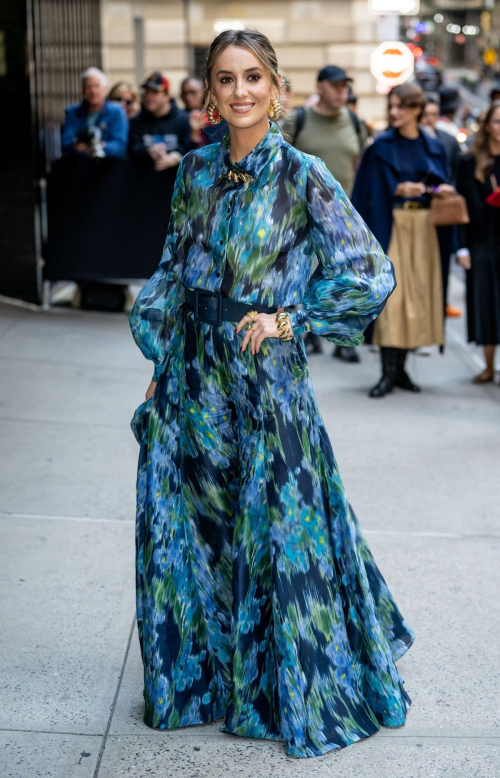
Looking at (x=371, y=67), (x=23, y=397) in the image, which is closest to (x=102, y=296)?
(x=23, y=397)

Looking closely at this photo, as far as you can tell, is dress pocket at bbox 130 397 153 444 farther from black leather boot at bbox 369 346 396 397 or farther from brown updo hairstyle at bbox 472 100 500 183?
brown updo hairstyle at bbox 472 100 500 183

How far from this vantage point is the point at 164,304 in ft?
10.4

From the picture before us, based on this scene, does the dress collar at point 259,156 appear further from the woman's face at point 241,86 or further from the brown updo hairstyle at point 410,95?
the brown updo hairstyle at point 410,95

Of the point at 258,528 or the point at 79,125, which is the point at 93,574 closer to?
the point at 258,528

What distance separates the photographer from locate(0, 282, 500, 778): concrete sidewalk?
10.1 feet

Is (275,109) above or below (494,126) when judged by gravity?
below

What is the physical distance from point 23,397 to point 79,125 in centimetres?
358

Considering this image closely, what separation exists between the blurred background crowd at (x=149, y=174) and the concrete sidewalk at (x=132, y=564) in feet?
2.61

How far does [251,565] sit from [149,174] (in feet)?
22.9

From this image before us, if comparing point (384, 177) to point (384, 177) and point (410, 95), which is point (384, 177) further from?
point (410, 95)

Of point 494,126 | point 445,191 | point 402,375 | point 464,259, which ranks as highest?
point 494,126

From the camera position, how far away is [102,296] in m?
9.98

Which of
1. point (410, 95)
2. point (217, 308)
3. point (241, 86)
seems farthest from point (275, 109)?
point (410, 95)

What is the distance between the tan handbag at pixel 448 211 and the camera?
7.14 m
